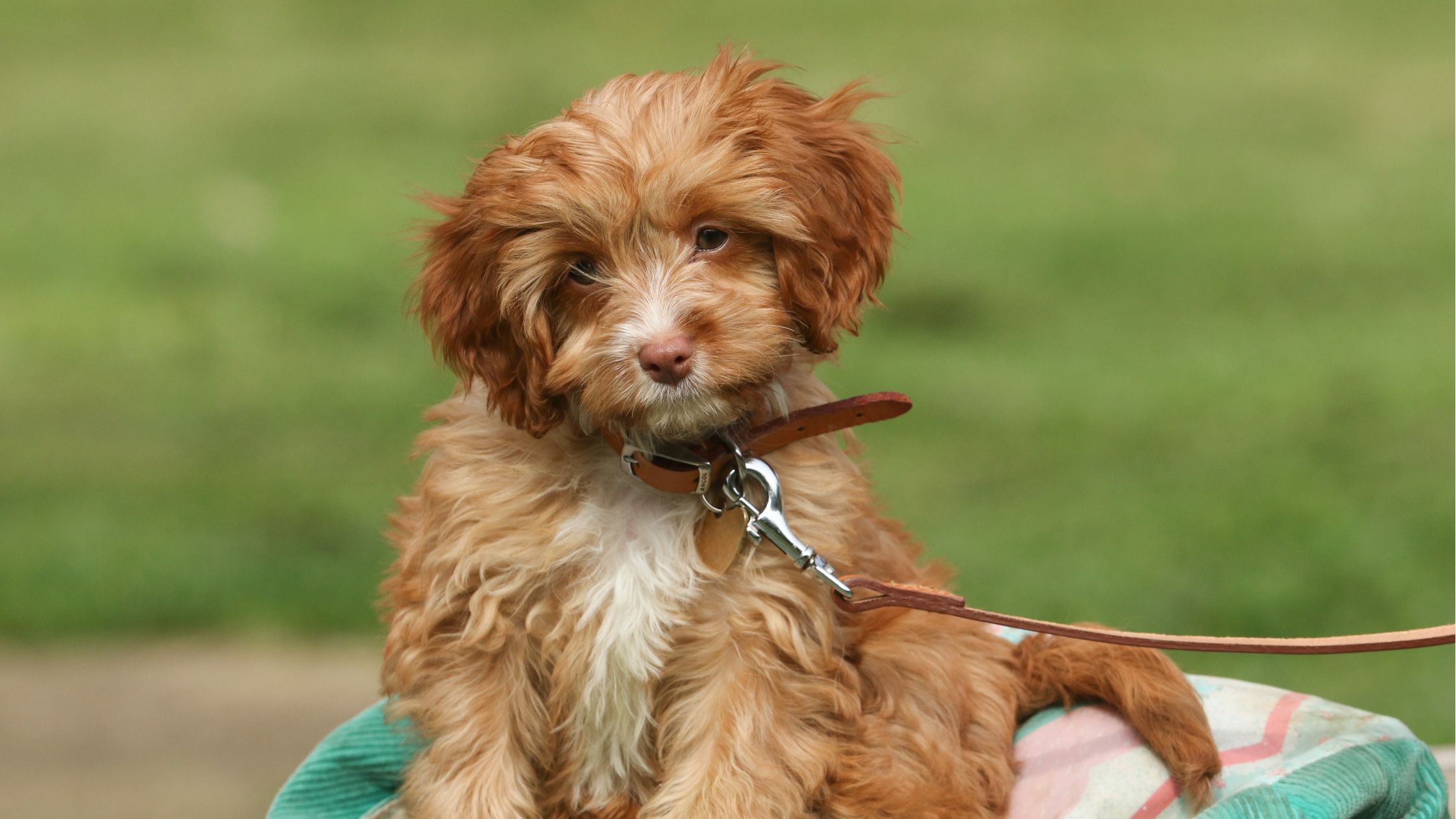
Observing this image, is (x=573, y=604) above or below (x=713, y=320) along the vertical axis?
Result: below

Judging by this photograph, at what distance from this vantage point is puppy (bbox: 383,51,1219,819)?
2967 mm

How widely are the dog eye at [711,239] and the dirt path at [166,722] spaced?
3.96 metres

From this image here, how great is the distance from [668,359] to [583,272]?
1.03 feet

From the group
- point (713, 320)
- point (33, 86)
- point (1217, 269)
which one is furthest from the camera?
point (33, 86)

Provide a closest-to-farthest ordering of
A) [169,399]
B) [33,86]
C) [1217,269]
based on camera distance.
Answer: [169,399], [1217,269], [33,86]

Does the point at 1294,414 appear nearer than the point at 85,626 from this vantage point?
No

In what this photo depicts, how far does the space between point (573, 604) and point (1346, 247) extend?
884 cm

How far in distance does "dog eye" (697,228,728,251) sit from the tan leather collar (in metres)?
0.42

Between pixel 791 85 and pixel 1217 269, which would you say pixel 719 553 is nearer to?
pixel 791 85

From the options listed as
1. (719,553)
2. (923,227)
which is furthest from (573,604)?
(923,227)

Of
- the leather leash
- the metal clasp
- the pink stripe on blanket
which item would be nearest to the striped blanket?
the pink stripe on blanket

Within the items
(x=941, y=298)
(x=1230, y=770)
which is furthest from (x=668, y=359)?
(x=941, y=298)

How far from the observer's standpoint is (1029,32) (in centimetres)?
1250

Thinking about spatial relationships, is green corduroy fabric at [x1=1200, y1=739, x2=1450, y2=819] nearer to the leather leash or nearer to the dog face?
the leather leash
